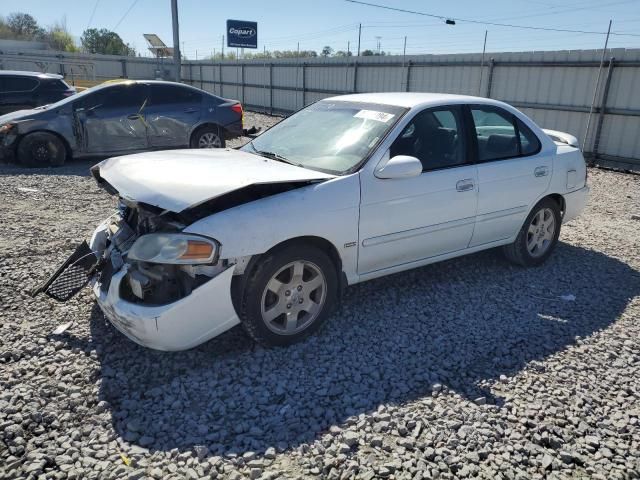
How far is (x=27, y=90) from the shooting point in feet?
38.7

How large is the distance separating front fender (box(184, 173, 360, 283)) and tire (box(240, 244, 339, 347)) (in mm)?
130

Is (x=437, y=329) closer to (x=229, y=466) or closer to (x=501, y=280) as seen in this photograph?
(x=501, y=280)

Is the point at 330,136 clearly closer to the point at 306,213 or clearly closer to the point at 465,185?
the point at 306,213

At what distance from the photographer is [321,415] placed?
287 cm

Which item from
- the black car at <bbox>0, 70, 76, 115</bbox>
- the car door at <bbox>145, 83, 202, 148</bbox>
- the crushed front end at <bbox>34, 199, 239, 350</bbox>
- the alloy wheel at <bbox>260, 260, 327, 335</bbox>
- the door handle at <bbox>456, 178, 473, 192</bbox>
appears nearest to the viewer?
the crushed front end at <bbox>34, 199, 239, 350</bbox>

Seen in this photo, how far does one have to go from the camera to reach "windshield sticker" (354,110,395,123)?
4.09 meters

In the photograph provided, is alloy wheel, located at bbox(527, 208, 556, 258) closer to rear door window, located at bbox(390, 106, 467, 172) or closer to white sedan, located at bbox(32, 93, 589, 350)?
white sedan, located at bbox(32, 93, 589, 350)

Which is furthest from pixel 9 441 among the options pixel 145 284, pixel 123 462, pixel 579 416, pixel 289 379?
pixel 579 416

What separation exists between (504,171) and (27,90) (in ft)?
37.3

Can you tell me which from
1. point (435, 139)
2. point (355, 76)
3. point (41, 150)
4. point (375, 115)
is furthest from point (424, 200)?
point (355, 76)

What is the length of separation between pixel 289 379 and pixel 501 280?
260 cm

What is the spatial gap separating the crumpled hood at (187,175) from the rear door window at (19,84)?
962cm

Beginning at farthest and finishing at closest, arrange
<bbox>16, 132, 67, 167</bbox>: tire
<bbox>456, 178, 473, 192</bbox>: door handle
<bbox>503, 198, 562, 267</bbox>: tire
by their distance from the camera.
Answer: <bbox>16, 132, 67, 167</bbox>: tire
<bbox>503, 198, 562, 267</bbox>: tire
<bbox>456, 178, 473, 192</bbox>: door handle

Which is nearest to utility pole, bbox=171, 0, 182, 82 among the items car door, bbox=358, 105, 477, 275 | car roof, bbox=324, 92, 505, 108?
car roof, bbox=324, 92, 505, 108
